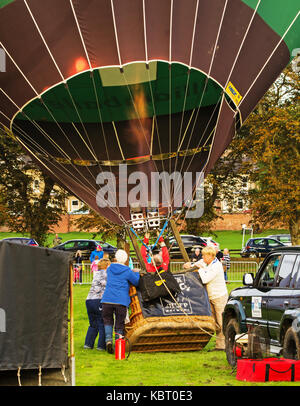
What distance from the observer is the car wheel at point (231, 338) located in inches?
425

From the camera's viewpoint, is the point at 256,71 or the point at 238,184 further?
the point at 238,184

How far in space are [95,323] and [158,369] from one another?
2514 mm

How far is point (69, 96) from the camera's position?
51.5 ft

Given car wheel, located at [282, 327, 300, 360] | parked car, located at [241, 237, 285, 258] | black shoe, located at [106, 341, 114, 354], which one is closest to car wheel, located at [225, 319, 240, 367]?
car wheel, located at [282, 327, 300, 360]

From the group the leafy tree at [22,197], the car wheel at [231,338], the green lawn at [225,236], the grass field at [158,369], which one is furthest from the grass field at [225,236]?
the car wheel at [231,338]

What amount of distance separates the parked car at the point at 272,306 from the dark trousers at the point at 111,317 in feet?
5.56

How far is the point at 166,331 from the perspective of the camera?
39.6 feet

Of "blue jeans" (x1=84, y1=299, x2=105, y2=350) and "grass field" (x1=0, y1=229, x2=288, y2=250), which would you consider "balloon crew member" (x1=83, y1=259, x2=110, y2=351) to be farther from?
"grass field" (x1=0, y1=229, x2=288, y2=250)

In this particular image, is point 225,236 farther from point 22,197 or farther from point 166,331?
point 166,331

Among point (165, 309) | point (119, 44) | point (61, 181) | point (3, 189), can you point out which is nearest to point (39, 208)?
point (3, 189)

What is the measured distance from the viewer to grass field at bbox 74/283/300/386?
9.66m

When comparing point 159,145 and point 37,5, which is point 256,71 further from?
point 37,5

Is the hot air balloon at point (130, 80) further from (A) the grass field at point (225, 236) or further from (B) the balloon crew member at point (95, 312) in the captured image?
(A) the grass field at point (225, 236)

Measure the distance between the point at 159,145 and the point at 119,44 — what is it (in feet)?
8.10
